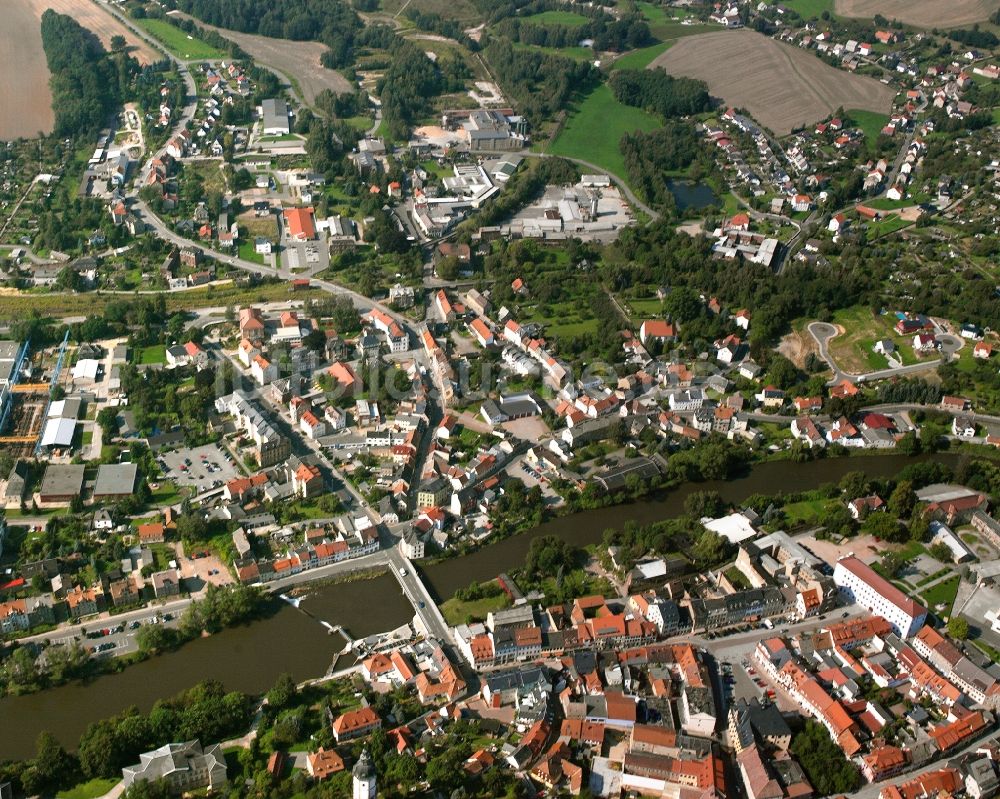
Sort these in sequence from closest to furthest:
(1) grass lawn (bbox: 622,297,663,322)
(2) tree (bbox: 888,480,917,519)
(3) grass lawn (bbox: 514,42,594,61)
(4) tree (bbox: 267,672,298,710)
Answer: (4) tree (bbox: 267,672,298,710) → (2) tree (bbox: 888,480,917,519) → (1) grass lawn (bbox: 622,297,663,322) → (3) grass lawn (bbox: 514,42,594,61)

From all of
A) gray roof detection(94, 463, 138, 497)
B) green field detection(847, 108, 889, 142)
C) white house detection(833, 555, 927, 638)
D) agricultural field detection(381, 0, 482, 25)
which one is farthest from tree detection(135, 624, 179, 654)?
agricultural field detection(381, 0, 482, 25)

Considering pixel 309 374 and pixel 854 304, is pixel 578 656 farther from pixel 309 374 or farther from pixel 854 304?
pixel 854 304

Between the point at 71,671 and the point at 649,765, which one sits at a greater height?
the point at 649,765

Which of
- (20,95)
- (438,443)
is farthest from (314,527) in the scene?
(20,95)

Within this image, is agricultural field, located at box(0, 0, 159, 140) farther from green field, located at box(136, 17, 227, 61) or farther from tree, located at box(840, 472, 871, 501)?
tree, located at box(840, 472, 871, 501)

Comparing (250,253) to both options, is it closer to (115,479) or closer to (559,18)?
(115,479)

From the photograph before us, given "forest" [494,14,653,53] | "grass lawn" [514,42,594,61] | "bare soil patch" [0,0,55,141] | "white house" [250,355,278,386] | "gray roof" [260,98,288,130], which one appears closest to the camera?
"white house" [250,355,278,386]

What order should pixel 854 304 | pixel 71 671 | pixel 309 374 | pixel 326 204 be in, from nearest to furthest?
pixel 71 671, pixel 309 374, pixel 854 304, pixel 326 204

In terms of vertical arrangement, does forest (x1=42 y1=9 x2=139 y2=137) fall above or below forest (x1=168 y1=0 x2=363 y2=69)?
below
